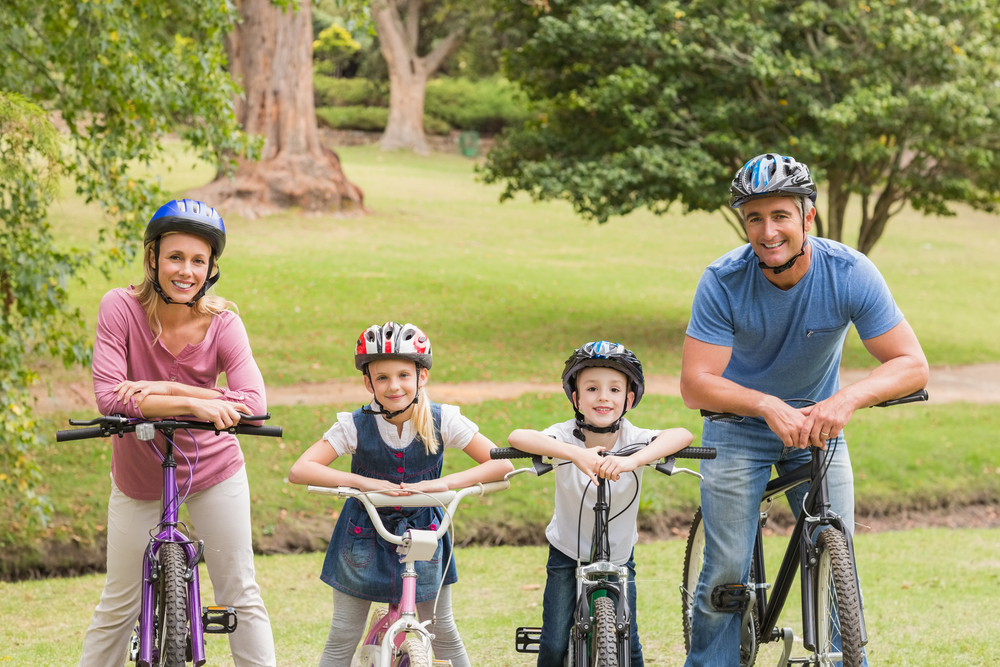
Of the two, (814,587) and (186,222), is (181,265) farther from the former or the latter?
(814,587)

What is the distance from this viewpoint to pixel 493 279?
74.7ft

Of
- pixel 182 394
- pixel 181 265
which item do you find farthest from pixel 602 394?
pixel 181 265

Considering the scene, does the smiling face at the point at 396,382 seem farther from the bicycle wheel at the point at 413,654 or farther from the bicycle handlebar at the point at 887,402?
the bicycle handlebar at the point at 887,402

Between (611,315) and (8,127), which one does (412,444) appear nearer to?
(8,127)

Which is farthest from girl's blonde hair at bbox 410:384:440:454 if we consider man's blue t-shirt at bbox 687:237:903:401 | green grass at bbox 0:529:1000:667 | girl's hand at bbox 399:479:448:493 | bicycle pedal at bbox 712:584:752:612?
green grass at bbox 0:529:1000:667

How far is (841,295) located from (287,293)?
1607 centimetres

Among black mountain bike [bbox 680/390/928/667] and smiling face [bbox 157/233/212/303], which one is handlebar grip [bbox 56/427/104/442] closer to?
smiling face [bbox 157/233/212/303]

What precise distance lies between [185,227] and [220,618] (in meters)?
1.51

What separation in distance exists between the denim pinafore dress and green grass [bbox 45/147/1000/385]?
31.8 ft

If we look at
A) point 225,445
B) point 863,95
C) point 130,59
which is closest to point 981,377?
point 863,95

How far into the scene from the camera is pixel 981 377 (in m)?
16.7

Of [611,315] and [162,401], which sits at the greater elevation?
[611,315]

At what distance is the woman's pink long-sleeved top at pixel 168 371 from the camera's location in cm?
417

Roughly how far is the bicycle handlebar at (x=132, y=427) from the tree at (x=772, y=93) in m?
11.1
